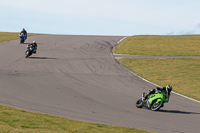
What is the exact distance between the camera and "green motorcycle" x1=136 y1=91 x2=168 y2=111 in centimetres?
1591

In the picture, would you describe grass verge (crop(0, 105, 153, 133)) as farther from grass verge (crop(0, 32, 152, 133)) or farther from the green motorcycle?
the green motorcycle

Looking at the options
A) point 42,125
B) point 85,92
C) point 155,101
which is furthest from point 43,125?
point 85,92

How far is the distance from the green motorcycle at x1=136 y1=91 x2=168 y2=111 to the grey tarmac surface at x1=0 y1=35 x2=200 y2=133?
0.34 m

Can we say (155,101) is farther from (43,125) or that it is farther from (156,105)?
(43,125)

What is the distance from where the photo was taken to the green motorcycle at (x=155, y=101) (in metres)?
15.9

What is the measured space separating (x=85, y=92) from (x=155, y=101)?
484cm

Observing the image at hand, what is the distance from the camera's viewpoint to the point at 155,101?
52.9 feet

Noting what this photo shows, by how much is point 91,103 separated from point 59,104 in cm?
178

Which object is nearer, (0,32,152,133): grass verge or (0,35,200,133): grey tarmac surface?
(0,32,152,133): grass verge

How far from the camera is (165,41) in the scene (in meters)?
48.0

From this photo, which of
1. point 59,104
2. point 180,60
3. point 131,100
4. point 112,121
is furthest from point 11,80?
point 180,60

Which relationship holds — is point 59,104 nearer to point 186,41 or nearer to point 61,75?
point 61,75

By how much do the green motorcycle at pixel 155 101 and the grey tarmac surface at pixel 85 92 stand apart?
34 centimetres

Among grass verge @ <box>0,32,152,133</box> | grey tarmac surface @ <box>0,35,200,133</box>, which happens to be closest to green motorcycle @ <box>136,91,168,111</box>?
grey tarmac surface @ <box>0,35,200,133</box>
